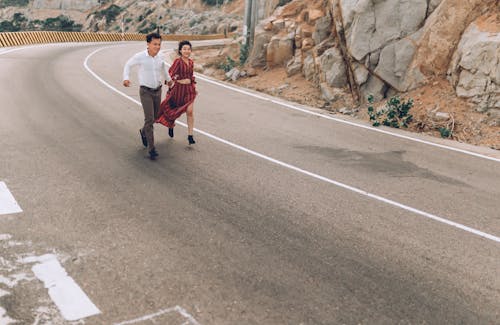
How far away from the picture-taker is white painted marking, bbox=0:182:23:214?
5.96 m

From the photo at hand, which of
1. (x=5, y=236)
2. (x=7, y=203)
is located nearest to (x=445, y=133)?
(x=7, y=203)

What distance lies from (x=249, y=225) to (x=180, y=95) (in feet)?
15.3

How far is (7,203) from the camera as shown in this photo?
6168 mm

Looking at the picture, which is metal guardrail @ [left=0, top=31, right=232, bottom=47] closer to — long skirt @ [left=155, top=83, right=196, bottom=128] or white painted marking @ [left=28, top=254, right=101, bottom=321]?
long skirt @ [left=155, top=83, right=196, bottom=128]

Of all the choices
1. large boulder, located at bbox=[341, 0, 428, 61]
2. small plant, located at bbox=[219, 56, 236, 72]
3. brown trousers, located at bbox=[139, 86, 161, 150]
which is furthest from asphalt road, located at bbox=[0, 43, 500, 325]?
small plant, located at bbox=[219, 56, 236, 72]

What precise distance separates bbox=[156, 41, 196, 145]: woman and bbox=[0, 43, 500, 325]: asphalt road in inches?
20.5

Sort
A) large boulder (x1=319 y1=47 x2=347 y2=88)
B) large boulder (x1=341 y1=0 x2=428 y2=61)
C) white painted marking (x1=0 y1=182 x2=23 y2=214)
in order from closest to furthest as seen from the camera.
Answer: white painted marking (x1=0 y1=182 x2=23 y2=214) → large boulder (x1=341 y1=0 x2=428 y2=61) → large boulder (x1=319 y1=47 x2=347 y2=88)

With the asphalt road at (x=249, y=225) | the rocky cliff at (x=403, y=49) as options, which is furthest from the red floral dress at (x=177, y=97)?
the rocky cliff at (x=403, y=49)

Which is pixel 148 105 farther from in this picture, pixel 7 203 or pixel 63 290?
pixel 63 290

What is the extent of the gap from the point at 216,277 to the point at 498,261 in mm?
3191

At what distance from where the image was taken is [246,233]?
570 centimetres

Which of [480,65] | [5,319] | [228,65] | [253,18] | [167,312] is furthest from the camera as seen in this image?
[253,18]

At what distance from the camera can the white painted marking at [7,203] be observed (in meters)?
5.96

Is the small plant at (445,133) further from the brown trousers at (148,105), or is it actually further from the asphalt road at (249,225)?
the brown trousers at (148,105)
